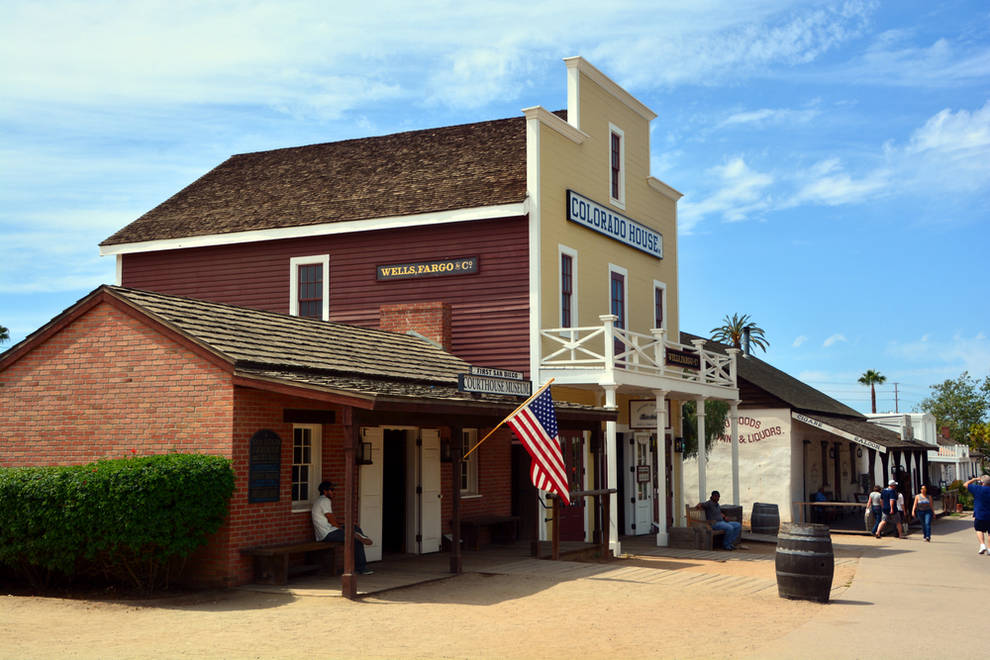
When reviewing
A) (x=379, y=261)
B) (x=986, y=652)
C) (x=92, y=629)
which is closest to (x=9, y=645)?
(x=92, y=629)

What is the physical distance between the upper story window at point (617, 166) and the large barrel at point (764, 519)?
7795mm

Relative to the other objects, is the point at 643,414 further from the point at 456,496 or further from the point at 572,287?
the point at 456,496

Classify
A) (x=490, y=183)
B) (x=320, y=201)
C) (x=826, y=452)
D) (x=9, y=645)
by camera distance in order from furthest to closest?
(x=826, y=452), (x=320, y=201), (x=490, y=183), (x=9, y=645)

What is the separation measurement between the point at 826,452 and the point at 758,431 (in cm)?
621

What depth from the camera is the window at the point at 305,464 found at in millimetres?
14859

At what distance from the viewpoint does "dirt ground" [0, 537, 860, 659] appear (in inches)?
380

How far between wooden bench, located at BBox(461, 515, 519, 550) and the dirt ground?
3989mm

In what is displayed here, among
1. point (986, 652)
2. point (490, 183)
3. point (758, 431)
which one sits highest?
point (490, 183)

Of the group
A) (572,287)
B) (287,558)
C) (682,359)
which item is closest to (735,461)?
(682,359)

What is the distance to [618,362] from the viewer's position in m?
19.4

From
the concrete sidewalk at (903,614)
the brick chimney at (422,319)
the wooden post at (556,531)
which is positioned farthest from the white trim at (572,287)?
the concrete sidewalk at (903,614)

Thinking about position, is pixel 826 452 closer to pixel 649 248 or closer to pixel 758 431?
pixel 758 431

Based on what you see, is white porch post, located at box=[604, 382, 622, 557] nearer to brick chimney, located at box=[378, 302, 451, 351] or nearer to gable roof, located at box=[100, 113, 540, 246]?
brick chimney, located at box=[378, 302, 451, 351]

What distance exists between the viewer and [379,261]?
22281 millimetres
